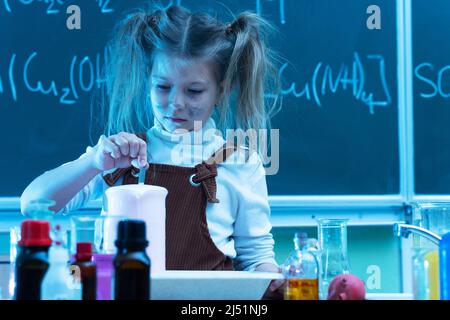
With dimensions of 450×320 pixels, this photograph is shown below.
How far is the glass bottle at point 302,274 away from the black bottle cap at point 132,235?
11.6 inches

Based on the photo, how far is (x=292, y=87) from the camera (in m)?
2.73

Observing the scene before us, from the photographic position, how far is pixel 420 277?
1059 millimetres

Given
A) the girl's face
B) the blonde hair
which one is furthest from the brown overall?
the blonde hair

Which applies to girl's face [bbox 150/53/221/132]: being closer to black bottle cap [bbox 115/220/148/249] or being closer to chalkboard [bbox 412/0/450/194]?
black bottle cap [bbox 115/220/148/249]

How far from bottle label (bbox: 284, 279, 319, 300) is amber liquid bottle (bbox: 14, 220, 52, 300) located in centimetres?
38

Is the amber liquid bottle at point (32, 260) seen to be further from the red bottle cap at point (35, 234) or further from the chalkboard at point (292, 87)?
the chalkboard at point (292, 87)

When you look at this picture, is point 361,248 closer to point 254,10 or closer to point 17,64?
point 254,10

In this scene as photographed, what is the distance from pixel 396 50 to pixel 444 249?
6.10ft

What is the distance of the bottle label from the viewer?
1070mm

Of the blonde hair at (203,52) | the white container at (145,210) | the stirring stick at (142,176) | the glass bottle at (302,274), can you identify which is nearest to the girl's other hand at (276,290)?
the glass bottle at (302,274)

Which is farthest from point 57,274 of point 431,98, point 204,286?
point 431,98

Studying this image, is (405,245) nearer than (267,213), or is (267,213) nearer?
(267,213)
